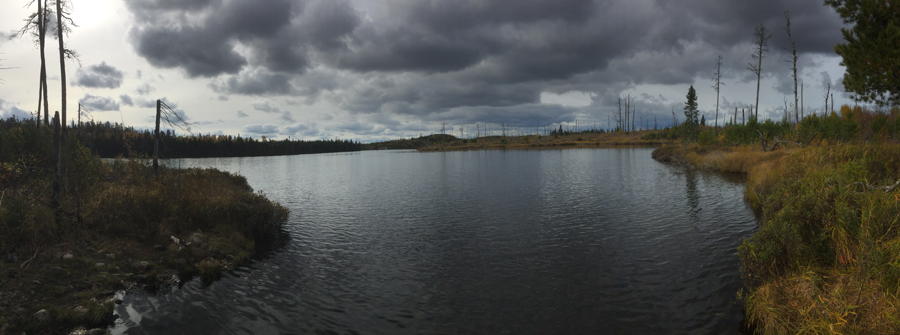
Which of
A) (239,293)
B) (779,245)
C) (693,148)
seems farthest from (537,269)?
(693,148)

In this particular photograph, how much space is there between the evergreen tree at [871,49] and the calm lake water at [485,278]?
7920mm

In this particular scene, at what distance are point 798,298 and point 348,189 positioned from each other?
126 feet

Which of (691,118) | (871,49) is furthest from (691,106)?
(871,49)

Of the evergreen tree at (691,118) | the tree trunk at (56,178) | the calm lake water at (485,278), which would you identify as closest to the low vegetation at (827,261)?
the calm lake water at (485,278)

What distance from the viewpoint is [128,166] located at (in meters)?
27.0

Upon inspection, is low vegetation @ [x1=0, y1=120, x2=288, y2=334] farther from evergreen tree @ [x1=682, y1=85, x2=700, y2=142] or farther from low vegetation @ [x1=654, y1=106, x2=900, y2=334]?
evergreen tree @ [x1=682, y1=85, x2=700, y2=142]

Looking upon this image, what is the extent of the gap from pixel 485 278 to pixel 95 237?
624 inches

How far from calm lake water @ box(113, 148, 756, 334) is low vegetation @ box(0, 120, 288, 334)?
1087 millimetres

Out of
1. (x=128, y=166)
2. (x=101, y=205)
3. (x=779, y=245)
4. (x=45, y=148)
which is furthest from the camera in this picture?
(x=128, y=166)

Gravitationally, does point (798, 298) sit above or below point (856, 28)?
below

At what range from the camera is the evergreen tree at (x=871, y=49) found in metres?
13.9

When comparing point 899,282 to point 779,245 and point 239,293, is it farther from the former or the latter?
point 239,293

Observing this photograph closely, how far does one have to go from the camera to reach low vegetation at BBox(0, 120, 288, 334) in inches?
432

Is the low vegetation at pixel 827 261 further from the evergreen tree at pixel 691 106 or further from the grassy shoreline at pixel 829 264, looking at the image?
the evergreen tree at pixel 691 106
